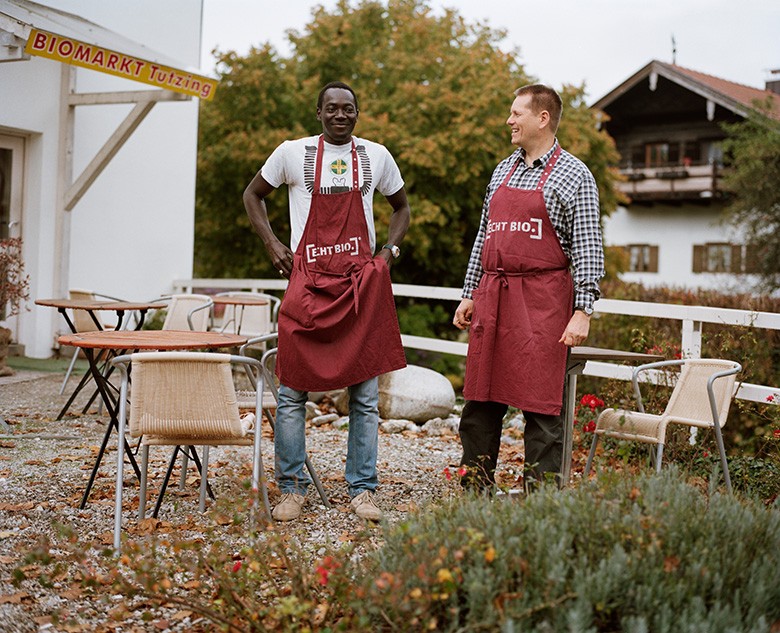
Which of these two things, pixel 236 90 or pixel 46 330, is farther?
pixel 236 90

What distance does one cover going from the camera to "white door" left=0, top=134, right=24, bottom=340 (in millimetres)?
10391

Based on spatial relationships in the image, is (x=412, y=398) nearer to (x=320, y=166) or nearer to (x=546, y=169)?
(x=320, y=166)

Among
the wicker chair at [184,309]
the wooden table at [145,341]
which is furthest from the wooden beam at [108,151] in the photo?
the wooden table at [145,341]

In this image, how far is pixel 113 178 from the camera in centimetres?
1172

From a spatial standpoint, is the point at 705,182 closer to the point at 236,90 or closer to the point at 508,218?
the point at 236,90

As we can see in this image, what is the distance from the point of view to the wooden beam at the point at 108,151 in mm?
10359

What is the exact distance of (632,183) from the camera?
29812 millimetres

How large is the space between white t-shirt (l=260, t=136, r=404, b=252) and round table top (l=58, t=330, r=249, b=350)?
22.0 inches

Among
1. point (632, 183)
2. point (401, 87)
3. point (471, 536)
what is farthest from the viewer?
point (632, 183)

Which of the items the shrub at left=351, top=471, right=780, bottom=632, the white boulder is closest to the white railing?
the white boulder

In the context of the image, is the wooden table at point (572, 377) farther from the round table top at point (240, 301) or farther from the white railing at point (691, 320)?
the round table top at point (240, 301)

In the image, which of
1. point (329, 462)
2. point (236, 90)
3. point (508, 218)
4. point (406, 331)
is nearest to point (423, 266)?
point (406, 331)

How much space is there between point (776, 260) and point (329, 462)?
1935 centimetres

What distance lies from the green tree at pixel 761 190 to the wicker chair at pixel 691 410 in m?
19.0
